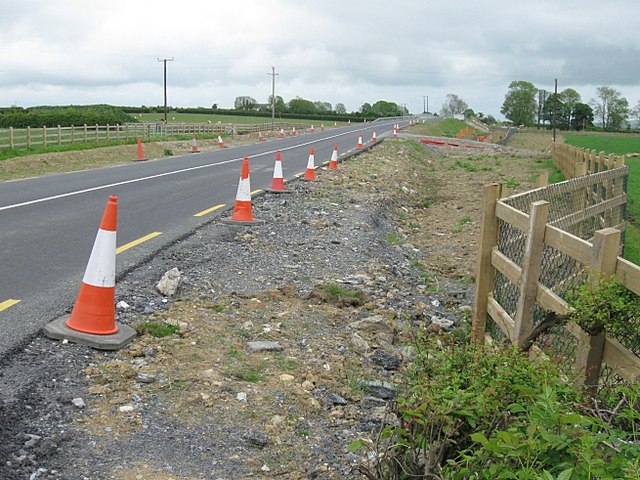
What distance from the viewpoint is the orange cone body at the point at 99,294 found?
529cm

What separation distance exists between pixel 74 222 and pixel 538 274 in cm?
713

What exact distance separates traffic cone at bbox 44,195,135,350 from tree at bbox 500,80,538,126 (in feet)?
579

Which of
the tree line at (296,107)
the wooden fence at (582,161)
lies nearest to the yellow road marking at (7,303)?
the wooden fence at (582,161)

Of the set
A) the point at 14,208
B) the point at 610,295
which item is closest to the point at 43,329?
the point at 610,295

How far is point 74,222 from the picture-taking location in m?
10.1

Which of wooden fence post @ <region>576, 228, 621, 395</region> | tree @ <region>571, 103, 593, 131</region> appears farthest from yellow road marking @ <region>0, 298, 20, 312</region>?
tree @ <region>571, 103, 593, 131</region>

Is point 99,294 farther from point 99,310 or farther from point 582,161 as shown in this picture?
point 582,161

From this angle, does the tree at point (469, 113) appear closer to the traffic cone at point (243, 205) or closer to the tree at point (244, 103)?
the tree at point (244, 103)

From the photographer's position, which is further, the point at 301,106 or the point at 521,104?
the point at 521,104

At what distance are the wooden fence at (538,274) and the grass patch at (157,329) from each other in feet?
7.73

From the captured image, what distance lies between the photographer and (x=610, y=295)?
3.67 m

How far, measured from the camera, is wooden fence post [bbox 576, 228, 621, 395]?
383 centimetres

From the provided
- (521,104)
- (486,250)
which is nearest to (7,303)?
(486,250)

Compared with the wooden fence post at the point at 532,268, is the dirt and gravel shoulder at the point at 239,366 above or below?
below
